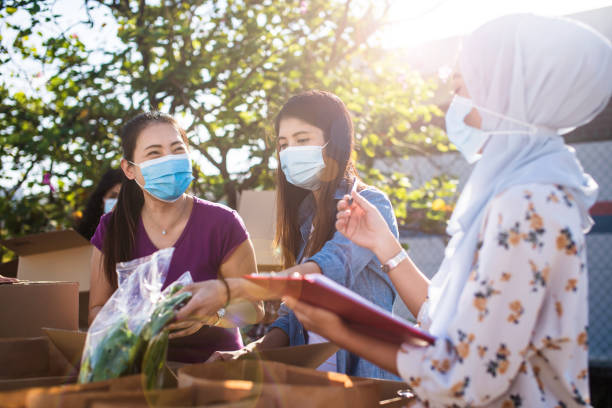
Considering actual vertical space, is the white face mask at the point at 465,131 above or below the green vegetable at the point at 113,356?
above

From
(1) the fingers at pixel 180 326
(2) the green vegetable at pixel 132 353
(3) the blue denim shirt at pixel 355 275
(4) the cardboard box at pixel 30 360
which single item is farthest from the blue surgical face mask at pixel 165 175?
(2) the green vegetable at pixel 132 353

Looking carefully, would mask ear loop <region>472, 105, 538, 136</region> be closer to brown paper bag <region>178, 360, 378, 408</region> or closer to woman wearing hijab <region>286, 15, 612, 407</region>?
woman wearing hijab <region>286, 15, 612, 407</region>

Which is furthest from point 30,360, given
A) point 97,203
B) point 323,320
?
point 97,203

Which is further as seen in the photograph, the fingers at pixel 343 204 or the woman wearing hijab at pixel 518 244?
the fingers at pixel 343 204

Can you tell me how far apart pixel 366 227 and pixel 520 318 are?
776 millimetres

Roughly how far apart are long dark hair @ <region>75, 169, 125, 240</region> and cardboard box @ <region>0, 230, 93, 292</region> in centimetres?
113

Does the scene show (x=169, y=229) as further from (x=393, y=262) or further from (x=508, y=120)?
(x=508, y=120)

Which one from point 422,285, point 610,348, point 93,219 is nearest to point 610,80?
point 422,285

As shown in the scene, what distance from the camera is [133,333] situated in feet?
4.27

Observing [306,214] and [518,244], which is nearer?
[518,244]

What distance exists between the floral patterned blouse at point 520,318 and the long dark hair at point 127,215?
161cm

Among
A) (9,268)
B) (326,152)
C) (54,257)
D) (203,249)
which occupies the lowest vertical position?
(9,268)

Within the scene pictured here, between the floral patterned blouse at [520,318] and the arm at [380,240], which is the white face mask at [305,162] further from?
the floral patterned blouse at [520,318]

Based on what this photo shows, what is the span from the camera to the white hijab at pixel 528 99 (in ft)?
3.85
